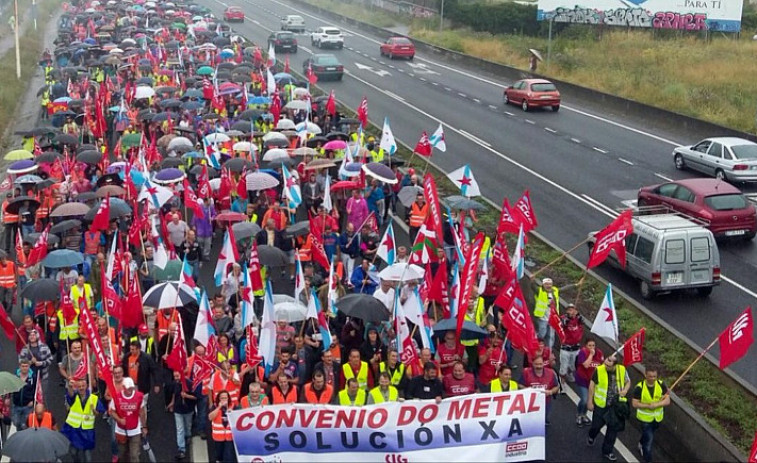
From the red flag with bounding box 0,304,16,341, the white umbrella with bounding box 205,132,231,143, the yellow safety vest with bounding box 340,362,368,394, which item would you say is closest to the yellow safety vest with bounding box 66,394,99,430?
the red flag with bounding box 0,304,16,341

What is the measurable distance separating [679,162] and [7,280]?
1974 centimetres

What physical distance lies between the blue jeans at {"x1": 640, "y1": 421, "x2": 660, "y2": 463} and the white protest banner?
4.70ft

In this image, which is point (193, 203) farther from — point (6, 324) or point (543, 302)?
point (543, 302)

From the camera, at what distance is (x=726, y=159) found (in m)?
27.2

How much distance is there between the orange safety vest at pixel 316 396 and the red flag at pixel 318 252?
15.8 ft

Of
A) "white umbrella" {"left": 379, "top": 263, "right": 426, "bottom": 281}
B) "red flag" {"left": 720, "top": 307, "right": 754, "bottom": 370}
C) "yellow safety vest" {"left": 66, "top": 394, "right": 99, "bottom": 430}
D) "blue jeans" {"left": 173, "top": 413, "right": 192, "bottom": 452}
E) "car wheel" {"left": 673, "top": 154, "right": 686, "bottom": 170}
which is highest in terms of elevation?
"red flag" {"left": 720, "top": 307, "right": 754, "bottom": 370}

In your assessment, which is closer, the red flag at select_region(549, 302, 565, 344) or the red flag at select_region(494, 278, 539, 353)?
the red flag at select_region(494, 278, 539, 353)

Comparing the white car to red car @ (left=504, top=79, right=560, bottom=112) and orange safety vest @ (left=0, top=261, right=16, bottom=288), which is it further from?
orange safety vest @ (left=0, top=261, right=16, bottom=288)

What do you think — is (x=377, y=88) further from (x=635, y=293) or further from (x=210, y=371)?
(x=210, y=371)

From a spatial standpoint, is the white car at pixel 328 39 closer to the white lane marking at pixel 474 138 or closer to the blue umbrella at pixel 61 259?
the white lane marking at pixel 474 138

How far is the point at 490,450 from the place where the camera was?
1127 cm

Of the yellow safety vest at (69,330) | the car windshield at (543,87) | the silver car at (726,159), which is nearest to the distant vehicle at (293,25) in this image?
the car windshield at (543,87)

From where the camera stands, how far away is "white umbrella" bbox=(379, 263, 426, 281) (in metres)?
14.4

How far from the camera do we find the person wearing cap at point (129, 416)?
1162 centimetres
